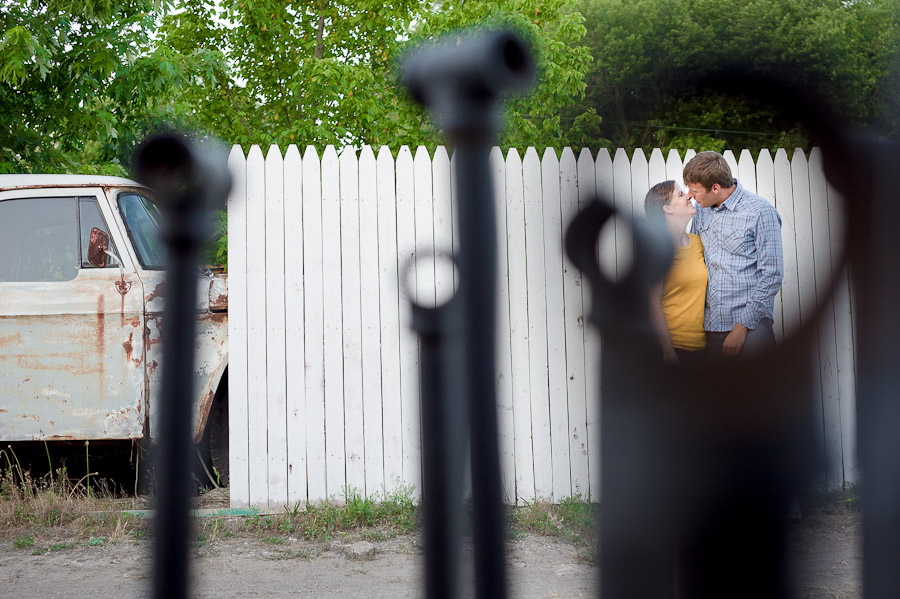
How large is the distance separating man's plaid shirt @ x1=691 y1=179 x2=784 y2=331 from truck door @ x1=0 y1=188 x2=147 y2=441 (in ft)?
10.4

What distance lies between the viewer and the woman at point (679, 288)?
321 millimetres

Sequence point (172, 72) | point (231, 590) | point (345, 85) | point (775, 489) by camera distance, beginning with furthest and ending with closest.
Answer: point (345, 85)
point (172, 72)
point (231, 590)
point (775, 489)

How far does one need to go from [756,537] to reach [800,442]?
47mm

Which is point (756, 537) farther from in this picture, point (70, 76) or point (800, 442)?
point (70, 76)

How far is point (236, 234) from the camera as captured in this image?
10.7 feet

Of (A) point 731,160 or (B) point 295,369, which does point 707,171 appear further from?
(B) point 295,369

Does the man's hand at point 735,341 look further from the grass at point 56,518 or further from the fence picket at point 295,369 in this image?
the grass at point 56,518

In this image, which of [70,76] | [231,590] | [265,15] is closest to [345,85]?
[265,15]

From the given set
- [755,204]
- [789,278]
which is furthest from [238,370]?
[789,278]

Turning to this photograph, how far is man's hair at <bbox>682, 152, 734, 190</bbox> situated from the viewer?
44 cm

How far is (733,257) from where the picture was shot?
0.38 m

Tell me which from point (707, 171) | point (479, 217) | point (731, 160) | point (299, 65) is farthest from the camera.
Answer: point (299, 65)

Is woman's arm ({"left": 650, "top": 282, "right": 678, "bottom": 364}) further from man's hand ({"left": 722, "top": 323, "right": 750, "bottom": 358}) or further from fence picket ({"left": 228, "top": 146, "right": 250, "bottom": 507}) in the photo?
fence picket ({"left": 228, "top": 146, "right": 250, "bottom": 507})

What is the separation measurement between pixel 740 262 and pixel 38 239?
3744 millimetres
